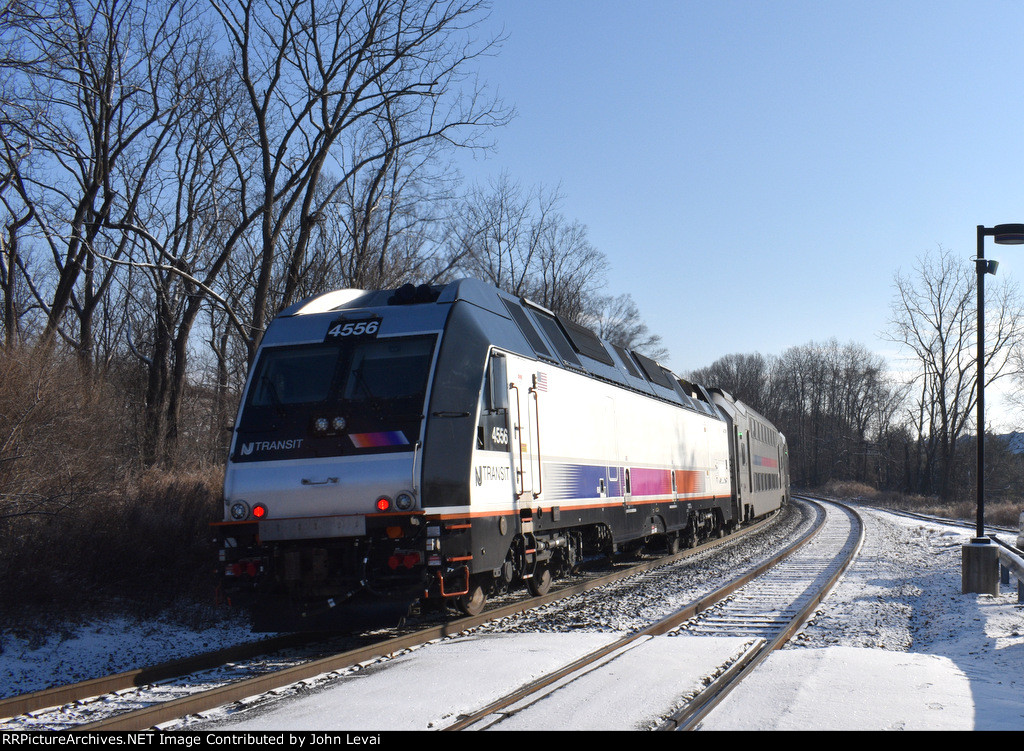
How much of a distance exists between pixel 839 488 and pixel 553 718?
69.8 metres

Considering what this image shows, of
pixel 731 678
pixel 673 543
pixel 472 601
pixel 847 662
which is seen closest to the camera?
pixel 731 678

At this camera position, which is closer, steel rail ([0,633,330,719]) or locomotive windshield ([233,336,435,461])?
steel rail ([0,633,330,719])

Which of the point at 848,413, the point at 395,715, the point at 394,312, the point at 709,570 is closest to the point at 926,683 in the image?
the point at 395,715

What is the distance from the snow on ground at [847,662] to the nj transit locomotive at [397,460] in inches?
45.6

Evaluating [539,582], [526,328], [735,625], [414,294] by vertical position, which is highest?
[414,294]

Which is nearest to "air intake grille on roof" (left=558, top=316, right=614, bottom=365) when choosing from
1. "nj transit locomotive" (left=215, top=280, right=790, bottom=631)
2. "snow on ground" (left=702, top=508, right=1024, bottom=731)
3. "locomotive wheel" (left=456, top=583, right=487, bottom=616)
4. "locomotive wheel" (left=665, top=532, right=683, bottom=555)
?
"nj transit locomotive" (left=215, top=280, right=790, bottom=631)

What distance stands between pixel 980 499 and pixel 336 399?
11089 millimetres

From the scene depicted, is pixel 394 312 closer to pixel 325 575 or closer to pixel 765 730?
pixel 325 575

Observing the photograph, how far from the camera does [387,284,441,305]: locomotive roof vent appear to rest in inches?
385

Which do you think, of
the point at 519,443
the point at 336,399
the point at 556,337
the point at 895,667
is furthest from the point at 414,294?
the point at 895,667

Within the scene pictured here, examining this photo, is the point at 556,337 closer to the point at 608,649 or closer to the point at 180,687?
the point at 608,649

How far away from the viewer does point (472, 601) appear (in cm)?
950

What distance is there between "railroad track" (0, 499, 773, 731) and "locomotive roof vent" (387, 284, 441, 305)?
11.9 ft

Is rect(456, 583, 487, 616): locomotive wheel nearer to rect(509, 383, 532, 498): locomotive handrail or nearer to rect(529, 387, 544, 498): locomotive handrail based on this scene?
rect(509, 383, 532, 498): locomotive handrail
